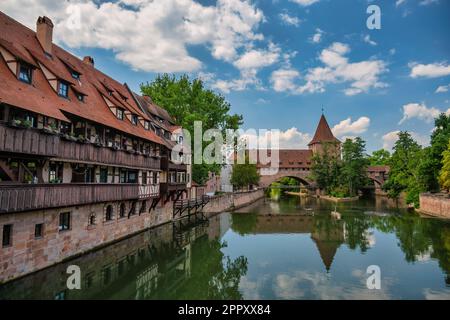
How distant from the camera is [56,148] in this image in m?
13.2

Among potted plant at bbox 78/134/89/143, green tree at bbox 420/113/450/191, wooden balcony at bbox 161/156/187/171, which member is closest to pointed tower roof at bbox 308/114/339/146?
green tree at bbox 420/113/450/191

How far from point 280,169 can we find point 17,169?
6901cm

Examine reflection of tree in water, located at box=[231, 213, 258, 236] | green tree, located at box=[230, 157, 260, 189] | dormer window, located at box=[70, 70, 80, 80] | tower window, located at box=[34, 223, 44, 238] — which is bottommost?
reflection of tree in water, located at box=[231, 213, 258, 236]

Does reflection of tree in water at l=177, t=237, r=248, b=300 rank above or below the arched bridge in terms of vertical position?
below

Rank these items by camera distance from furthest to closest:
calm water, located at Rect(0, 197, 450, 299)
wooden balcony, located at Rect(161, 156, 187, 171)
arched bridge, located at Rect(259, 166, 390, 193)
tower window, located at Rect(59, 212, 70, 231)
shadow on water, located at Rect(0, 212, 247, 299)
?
arched bridge, located at Rect(259, 166, 390, 193) → wooden balcony, located at Rect(161, 156, 187, 171) → tower window, located at Rect(59, 212, 70, 231) → calm water, located at Rect(0, 197, 450, 299) → shadow on water, located at Rect(0, 212, 247, 299)

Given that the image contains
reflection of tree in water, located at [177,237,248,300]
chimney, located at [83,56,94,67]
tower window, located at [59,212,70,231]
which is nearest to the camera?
reflection of tree in water, located at [177,237,248,300]

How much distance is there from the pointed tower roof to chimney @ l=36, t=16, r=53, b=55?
2757 inches

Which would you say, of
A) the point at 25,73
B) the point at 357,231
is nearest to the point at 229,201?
the point at 357,231

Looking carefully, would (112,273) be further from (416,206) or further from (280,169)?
(280,169)

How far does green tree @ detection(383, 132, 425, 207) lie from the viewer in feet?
147

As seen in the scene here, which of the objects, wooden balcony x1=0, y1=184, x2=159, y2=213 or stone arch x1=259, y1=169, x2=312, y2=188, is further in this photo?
stone arch x1=259, y1=169, x2=312, y2=188

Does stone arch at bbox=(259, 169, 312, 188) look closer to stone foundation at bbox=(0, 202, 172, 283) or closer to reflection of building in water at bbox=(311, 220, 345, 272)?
reflection of building in water at bbox=(311, 220, 345, 272)

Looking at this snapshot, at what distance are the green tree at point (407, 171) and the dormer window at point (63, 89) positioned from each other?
43.5 m
